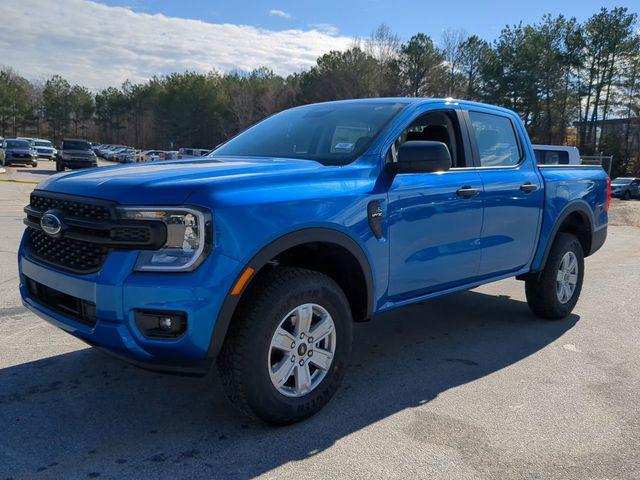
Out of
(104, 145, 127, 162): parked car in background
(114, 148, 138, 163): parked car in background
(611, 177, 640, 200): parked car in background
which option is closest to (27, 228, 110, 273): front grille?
(611, 177, 640, 200): parked car in background

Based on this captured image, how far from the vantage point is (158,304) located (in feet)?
8.68

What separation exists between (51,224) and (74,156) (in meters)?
27.8

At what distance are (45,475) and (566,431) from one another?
271 centimetres

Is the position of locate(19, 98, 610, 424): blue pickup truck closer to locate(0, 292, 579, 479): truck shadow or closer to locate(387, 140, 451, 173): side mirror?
locate(387, 140, 451, 173): side mirror

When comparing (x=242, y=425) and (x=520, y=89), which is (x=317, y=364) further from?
(x=520, y=89)

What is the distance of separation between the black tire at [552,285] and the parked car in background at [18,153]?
113 ft

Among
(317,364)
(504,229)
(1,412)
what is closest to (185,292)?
(317,364)

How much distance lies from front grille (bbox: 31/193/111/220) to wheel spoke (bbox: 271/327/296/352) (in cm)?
103

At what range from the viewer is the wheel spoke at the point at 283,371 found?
9.96 ft

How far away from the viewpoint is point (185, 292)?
2.64 metres

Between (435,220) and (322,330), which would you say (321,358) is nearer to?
(322,330)

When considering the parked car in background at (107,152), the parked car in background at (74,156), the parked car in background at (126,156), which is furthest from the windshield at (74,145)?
the parked car in background at (107,152)

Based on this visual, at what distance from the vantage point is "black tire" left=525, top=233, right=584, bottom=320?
17.3ft

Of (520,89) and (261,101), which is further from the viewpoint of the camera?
(261,101)
